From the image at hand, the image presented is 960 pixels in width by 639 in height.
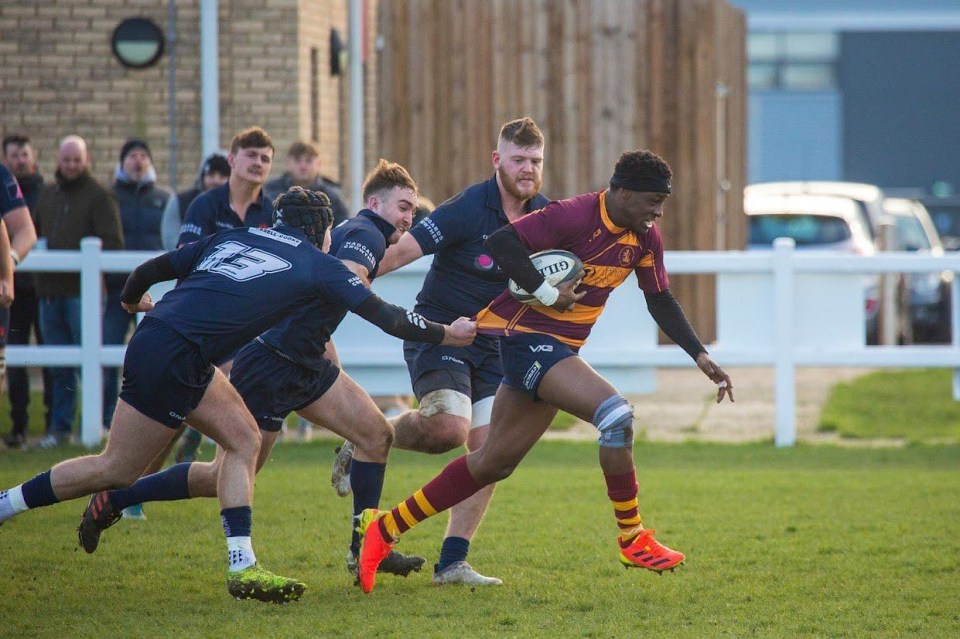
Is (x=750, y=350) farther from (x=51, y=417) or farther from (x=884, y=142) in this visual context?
(x=884, y=142)

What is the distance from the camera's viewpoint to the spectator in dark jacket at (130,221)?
470 inches

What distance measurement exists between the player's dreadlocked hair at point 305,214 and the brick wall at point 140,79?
8.49 meters

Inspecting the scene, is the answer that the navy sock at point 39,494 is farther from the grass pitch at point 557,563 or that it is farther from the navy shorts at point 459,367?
the navy shorts at point 459,367

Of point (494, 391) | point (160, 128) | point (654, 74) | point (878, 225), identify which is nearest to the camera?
point (494, 391)

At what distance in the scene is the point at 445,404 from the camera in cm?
712

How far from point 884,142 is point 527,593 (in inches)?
1531

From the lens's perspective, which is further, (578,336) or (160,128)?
(160,128)

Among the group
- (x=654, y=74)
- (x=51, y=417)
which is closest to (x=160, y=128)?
(x=51, y=417)

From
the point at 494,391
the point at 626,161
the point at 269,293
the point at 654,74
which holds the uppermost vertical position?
the point at 654,74

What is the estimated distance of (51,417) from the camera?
1166 centimetres

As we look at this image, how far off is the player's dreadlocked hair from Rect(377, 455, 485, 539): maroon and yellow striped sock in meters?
1.16

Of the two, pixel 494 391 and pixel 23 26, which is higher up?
pixel 23 26

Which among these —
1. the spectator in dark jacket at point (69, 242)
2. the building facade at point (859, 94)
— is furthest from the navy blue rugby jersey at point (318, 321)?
the building facade at point (859, 94)

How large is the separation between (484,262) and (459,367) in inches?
20.4
